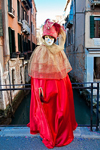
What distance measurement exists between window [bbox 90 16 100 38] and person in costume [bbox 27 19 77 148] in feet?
26.1

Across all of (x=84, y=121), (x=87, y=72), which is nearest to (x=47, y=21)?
(x=84, y=121)

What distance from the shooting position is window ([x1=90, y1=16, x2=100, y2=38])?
30.2ft

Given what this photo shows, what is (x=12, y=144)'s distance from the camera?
1948mm

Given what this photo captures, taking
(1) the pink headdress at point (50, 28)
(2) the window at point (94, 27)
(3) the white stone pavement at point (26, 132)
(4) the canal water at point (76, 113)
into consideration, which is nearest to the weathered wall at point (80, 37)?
(2) the window at point (94, 27)

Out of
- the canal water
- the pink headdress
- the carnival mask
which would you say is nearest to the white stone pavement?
the carnival mask

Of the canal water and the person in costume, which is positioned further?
the canal water

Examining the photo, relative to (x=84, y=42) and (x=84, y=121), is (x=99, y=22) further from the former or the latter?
(x=84, y=121)

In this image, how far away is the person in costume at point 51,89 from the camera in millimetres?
1886

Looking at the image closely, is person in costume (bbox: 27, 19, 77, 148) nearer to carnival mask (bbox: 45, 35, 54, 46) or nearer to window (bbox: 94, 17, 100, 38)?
carnival mask (bbox: 45, 35, 54, 46)
